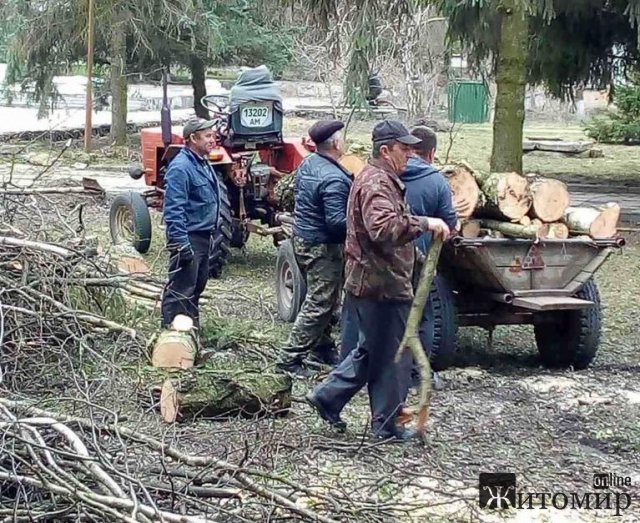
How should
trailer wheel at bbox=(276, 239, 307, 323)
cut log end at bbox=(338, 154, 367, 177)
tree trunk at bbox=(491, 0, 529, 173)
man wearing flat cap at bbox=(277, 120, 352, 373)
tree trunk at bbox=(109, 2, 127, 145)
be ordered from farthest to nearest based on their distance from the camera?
1. tree trunk at bbox=(109, 2, 127, 145)
2. tree trunk at bbox=(491, 0, 529, 173)
3. cut log end at bbox=(338, 154, 367, 177)
4. trailer wheel at bbox=(276, 239, 307, 323)
5. man wearing flat cap at bbox=(277, 120, 352, 373)

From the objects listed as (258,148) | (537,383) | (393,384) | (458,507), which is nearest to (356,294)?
(393,384)

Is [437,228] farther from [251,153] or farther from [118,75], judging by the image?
[118,75]

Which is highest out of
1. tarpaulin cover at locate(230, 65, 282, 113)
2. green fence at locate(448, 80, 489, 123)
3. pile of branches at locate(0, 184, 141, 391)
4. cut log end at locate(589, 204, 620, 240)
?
tarpaulin cover at locate(230, 65, 282, 113)

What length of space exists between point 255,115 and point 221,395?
212 inches

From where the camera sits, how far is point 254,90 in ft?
38.1

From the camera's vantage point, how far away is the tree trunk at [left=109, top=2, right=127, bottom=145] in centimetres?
2450

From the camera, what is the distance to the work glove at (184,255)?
819 cm

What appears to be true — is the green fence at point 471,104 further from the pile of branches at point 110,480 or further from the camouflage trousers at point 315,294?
the pile of branches at point 110,480

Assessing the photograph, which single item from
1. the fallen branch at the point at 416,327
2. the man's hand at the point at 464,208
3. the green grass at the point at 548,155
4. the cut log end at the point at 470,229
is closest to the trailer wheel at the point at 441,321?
the cut log end at the point at 470,229

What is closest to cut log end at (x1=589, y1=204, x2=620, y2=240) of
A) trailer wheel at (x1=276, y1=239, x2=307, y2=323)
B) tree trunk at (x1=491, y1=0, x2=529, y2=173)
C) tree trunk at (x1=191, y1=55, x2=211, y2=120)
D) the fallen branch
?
the fallen branch

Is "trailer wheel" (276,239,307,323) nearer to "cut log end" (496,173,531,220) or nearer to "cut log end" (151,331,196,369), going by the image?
"cut log end" (496,173,531,220)

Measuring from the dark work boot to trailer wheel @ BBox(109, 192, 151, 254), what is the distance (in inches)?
247

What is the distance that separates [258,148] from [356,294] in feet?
18.5

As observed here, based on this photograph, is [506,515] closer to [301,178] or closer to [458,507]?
[458,507]
